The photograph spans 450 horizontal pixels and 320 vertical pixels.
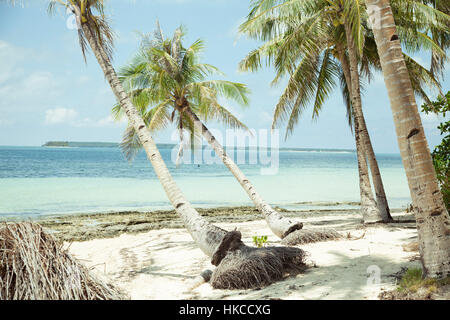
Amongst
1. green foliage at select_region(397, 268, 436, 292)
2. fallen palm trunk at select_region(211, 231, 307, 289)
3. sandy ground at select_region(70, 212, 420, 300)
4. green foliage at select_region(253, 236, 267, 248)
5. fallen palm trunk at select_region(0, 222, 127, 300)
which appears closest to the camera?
fallen palm trunk at select_region(0, 222, 127, 300)

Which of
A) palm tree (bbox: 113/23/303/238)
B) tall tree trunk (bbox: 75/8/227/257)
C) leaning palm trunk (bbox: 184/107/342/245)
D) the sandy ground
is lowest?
the sandy ground

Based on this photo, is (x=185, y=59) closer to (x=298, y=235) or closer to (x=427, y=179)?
(x=298, y=235)

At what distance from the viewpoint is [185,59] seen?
11500 mm

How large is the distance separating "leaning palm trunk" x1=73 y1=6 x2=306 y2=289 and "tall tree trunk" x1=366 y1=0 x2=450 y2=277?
215cm

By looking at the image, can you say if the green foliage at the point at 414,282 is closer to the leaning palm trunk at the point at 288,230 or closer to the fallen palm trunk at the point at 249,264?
the fallen palm trunk at the point at 249,264

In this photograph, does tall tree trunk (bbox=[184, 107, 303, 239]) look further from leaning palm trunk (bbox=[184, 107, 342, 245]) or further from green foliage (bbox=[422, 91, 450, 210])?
green foliage (bbox=[422, 91, 450, 210])

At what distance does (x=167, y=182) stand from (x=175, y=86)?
560cm

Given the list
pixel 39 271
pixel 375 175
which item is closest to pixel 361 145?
pixel 375 175

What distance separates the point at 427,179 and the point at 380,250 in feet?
9.39

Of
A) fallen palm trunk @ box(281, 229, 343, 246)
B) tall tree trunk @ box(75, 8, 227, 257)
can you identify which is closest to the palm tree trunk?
fallen palm trunk @ box(281, 229, 343, 246)

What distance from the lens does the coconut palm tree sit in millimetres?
9445

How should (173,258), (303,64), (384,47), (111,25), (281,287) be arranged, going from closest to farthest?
(384,47)
(281,287)
(111,25)
(173,258)
(303,64)

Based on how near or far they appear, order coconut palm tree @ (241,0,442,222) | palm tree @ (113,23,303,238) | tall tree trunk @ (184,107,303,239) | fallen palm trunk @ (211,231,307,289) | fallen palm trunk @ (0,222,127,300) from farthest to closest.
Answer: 1. palm tree @ (113,23,303,238)
2. coconut palm tree @ (241,0,442,222)
3. tall tree trunk @ (184,107,303,239)
4. fallen palm trunk @ (211,231,307,289)
5. fallen palm trunk @ (0,222,127,300)
